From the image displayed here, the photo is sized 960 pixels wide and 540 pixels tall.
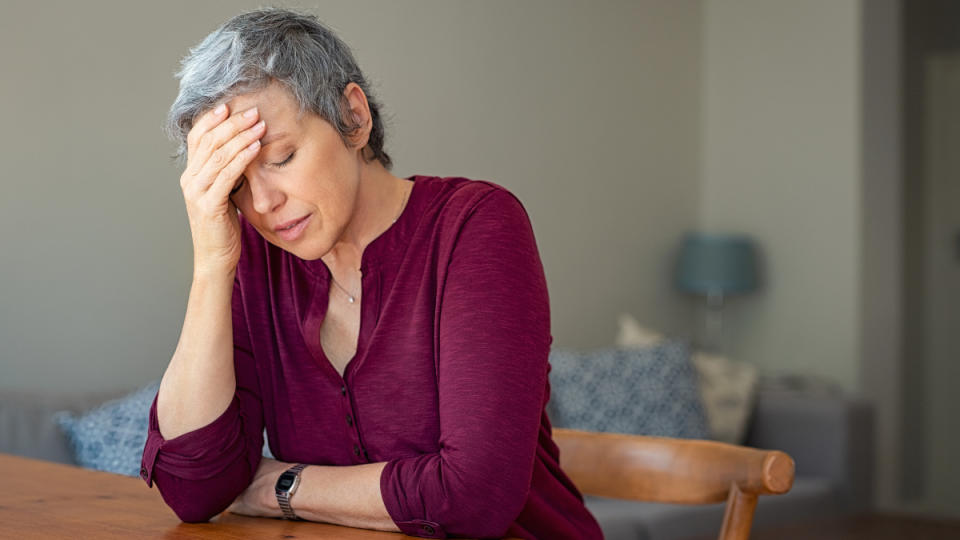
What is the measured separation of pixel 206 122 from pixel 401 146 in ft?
8.27

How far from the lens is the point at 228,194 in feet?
4.27

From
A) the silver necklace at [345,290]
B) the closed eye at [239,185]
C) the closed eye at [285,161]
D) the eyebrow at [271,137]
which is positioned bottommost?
the silver necklace at [345,290]

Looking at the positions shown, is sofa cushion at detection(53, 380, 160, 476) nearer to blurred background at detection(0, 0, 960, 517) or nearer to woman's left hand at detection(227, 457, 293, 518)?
blurred background at detection(0, 0, 960, 517)

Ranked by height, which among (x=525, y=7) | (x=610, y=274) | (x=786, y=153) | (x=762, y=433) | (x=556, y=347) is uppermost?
(x=525, y=7)

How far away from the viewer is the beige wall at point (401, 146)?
2848 mm

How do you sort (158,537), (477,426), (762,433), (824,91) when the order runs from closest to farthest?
(158,537) < (477,426) < (762,433) < (824,91)

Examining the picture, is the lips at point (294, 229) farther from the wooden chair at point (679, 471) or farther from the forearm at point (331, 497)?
the wooden chair at point (679, 471)

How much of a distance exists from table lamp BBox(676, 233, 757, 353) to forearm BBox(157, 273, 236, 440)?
3.82m

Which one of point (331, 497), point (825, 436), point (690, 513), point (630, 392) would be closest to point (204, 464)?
point (331, 497)

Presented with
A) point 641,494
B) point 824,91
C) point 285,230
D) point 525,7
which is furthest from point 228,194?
point 824,91

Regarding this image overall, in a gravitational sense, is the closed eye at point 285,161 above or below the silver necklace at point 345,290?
above

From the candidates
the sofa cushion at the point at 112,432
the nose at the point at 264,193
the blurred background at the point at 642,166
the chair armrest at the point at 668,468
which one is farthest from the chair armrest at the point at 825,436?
the nose at the point at 264,193

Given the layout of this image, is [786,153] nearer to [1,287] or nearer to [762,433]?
[762,433]

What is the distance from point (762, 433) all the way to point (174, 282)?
231cm
